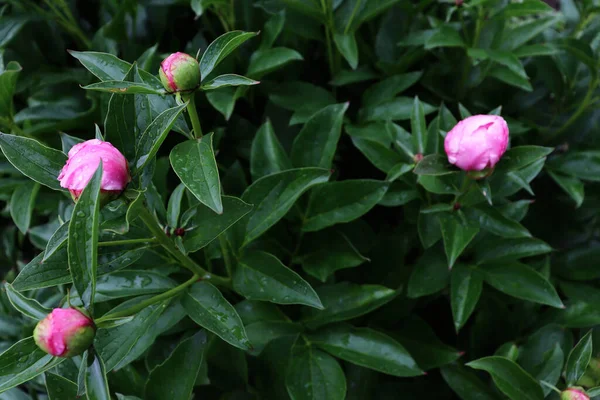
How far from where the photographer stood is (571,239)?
108cm

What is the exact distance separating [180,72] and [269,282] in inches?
11.3

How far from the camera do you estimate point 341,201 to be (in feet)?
2.63

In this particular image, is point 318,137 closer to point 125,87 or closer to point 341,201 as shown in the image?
point 341,201

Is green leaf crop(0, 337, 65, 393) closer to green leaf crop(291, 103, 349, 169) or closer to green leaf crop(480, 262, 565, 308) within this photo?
green leaf crop(291, 103, 349, 169)

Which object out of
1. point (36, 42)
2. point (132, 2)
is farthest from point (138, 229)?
point (36, 42)

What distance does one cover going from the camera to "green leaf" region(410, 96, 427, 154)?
2.56 ft

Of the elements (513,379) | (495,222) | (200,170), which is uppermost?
(200,170)

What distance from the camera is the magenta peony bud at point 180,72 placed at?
0.53m

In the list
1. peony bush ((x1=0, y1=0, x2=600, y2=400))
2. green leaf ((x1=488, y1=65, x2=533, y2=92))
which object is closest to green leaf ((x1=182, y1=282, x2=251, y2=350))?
peony bush ((x1=0, y1=0, x2=600, y2=400))

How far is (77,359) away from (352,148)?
595mm

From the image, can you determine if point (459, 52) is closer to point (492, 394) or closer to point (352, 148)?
point (352, 148)

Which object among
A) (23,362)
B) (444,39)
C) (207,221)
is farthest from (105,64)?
(444,39)

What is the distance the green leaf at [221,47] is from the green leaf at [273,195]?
19cm

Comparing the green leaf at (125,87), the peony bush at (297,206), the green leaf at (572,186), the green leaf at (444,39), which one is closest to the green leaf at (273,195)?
the peony bush at (297,206)
